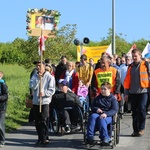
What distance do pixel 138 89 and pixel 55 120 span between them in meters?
2.03

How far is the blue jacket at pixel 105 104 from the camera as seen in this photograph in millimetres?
9836

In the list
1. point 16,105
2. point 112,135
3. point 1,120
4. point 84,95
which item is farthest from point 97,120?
point 16,105

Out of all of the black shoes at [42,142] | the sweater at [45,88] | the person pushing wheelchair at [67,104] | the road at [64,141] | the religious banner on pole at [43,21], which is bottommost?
the road at [64,141]

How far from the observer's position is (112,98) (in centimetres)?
995

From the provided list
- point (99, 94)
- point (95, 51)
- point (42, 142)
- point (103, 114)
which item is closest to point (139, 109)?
point (99, 94)

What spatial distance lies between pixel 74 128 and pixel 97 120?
186 cm

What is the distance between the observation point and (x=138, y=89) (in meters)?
11.0

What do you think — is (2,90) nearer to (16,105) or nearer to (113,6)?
(16,105)

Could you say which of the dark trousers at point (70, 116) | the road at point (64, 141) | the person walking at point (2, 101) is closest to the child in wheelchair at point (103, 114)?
the road at point (64, 141)

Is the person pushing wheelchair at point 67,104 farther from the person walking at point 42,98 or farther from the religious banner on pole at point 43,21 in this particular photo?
the person walking at point 42,98

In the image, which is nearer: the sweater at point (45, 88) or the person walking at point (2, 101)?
the person walking at point (2, 101)

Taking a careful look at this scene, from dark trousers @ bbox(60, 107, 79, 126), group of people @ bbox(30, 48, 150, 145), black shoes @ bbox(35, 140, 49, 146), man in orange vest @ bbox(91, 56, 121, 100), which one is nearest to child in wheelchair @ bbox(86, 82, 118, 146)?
group of people @ bbox(30, 48, 150, 145)

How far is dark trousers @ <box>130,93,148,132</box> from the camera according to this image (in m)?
10.9

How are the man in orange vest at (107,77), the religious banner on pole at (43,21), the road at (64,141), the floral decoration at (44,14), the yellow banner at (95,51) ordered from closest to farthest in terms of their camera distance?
the road at (64,141), the man in orange vest at (107,77), the religious banner on pole at (43,21), the floral decoration at (44,14), the yellow banner at (95,51)
